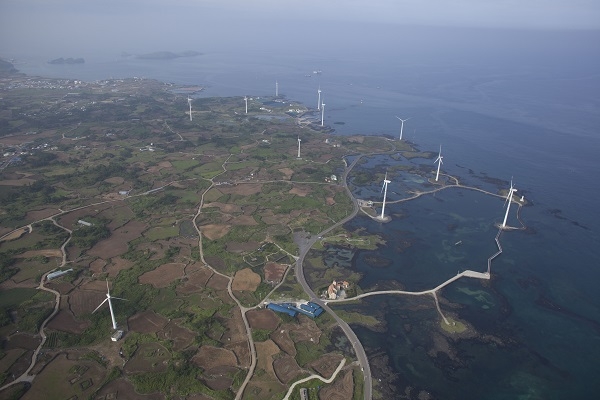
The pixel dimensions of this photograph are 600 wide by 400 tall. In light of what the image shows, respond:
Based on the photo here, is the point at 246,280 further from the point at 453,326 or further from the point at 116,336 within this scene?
the point at 453,326

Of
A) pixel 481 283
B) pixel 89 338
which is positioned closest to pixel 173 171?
pixel 89 338

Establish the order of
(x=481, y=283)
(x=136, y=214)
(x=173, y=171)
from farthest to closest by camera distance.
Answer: (x=173, y=171), (x=136, y=214), (x=481, y=283)

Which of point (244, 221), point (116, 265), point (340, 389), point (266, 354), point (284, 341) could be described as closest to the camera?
point (340, 389)

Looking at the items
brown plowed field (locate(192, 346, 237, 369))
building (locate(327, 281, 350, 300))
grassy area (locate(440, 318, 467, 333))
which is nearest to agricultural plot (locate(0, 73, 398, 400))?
brown plowed field (locate(192, 346, 237, 369))

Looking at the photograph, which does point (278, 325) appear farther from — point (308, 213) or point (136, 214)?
point (136, 214)

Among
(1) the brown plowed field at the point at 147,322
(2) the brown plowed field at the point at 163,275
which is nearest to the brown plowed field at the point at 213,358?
(1) the brown plowed field at the point at 147,322

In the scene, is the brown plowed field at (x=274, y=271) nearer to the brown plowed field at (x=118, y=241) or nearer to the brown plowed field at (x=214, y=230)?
the brown plowed field at (x=214, y=230)

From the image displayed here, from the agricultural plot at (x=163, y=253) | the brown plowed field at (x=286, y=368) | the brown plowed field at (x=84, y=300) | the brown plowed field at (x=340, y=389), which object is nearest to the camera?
the brown plowed field at (x=340, y=389)

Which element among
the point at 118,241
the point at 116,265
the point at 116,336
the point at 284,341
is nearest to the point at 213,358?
the point at 284,341
